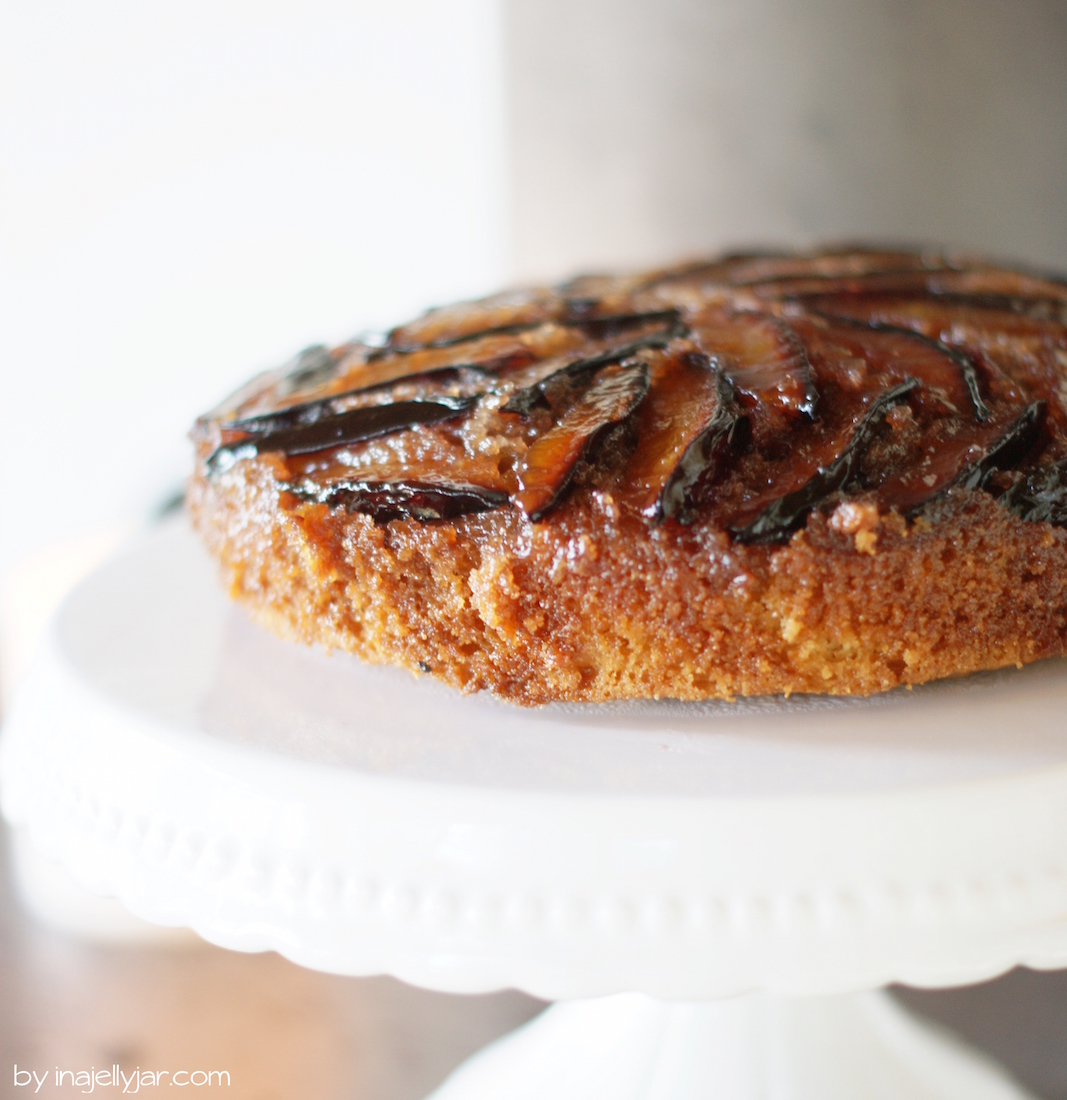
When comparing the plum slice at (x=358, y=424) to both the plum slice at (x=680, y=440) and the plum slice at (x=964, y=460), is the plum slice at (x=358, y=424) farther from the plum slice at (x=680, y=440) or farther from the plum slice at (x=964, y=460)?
the plum slice at (x=964, y=460)

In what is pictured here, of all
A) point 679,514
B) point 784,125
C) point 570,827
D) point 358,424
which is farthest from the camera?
point 784,125

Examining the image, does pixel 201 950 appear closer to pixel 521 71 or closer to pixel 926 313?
pixel 926 313

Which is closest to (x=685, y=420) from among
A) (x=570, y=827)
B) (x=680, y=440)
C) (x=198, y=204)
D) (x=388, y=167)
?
(x=680, y=440)

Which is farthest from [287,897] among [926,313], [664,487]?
[926,313]

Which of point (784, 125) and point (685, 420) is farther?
point (784, 125)

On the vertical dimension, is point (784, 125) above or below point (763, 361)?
above

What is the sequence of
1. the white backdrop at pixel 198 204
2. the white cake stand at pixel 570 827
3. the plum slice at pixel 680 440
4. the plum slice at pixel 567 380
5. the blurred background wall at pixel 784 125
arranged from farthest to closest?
1. the white backdrop at pixel 198 204
2. the blurred background wall at pixel 784 125
3. the plum slice at pixel 567 380
4. the plum slice at pixel 680 440
5. the white cake stand at pixel 570 827

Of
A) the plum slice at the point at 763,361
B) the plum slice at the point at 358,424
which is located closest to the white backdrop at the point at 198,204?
the plum slice at the point at 763,361

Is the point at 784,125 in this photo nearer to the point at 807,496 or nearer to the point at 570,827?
the point at 807,496
